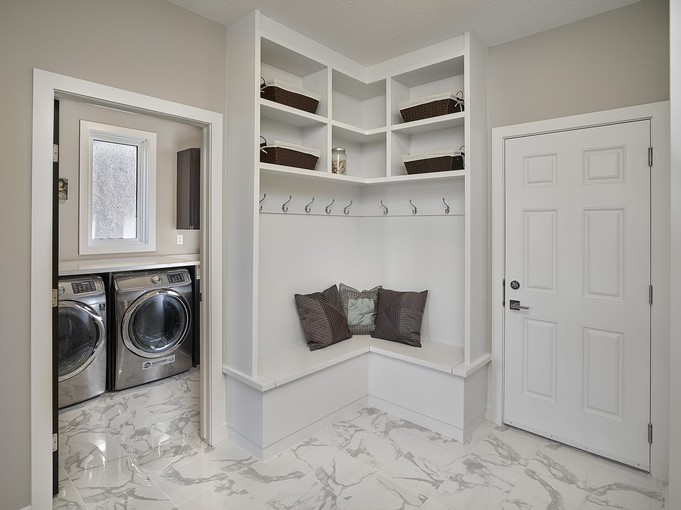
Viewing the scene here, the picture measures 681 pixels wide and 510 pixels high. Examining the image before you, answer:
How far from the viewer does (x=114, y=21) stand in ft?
6.59

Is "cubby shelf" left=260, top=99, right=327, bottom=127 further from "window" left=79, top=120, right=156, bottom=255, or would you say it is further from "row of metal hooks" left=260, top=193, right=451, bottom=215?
"window" left=79, top=120, right=156, bottom=255

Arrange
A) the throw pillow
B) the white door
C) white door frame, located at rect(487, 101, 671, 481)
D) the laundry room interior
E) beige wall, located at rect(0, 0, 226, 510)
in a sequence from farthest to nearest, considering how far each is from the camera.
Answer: the throw pillow < the white door < white door frame, located at rect(487, 101, 671, 481) < the laundry room interior < beige wall, located at rect(0, 0, 226, 510)

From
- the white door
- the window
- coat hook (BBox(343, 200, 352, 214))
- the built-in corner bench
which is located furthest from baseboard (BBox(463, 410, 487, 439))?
the window

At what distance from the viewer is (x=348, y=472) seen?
222 centimetres

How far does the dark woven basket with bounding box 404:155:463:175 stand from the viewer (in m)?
2.68

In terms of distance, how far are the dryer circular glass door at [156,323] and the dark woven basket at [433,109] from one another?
247 cm

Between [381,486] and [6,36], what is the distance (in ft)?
8.70

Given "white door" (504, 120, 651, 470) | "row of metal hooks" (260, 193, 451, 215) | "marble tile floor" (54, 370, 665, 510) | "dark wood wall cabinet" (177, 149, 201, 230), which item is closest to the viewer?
"marble tile floor" (54, 370, 665, 510)

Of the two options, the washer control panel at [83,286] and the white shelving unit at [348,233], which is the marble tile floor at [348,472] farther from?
the washer control panel at [83,286]

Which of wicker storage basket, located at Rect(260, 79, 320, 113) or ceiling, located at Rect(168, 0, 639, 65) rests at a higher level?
ceiling, located at Rect(168, 0, 639, 65)

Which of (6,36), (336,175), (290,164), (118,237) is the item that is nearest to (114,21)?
(6,36)

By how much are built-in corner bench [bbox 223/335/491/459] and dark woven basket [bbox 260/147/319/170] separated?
4.10ft

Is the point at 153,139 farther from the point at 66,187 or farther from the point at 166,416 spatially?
the point at 166,416

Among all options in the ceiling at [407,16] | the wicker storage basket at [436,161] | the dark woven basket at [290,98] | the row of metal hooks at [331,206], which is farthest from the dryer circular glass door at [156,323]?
the wicker storage basket at [436,161]
